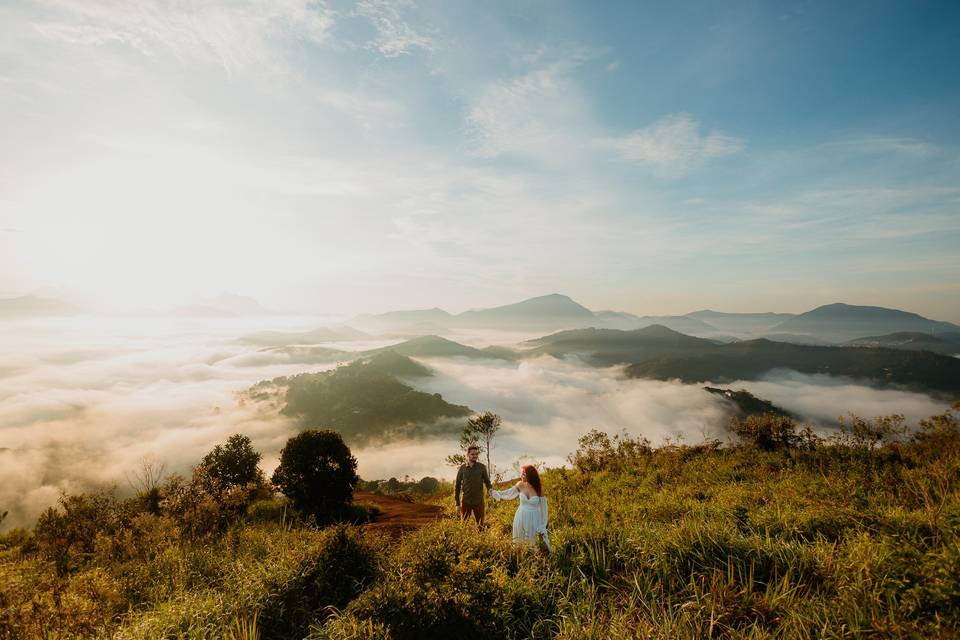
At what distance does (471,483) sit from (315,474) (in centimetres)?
1280

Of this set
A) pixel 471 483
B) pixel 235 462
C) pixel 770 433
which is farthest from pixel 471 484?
pixel 235 462

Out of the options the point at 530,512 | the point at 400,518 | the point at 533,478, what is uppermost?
the point at 533,478

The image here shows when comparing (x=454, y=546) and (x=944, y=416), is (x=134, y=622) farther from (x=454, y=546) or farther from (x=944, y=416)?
(x=944, y=416)

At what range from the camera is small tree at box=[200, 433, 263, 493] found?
2444 centimetres

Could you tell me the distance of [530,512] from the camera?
7.00 metres

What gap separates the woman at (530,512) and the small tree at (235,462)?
22285mm

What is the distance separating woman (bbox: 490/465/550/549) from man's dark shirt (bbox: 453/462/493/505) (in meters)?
1.93

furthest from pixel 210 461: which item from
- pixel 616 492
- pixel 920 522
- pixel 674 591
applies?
pixel 920 522

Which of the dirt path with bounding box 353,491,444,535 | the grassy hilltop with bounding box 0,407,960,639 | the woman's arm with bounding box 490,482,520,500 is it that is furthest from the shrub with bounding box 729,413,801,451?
the woman's arm with bounding box 490,482,520,500

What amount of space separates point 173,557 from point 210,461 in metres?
20.8

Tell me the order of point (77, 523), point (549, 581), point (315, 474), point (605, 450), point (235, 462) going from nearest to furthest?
point (549, 581) < point (77, 523) < point (315, 474) < point (605, 450) < point (235, 462)

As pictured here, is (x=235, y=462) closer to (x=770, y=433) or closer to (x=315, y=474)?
(x=315, y=474)

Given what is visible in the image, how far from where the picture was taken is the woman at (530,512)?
6777mm

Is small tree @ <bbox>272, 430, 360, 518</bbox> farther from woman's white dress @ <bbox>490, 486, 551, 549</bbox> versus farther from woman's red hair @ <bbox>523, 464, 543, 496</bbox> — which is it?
woman's red hair @ <bbox>523, 464, 543, 496</bbox>
